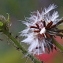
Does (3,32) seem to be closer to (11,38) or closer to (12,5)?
(11,38)

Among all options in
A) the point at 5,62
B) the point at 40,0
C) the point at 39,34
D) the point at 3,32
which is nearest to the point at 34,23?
the point at 39,34

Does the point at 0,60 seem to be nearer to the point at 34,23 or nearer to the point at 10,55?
the point at 10,55

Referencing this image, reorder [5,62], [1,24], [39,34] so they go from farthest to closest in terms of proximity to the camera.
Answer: [5,62] → [39,34] → [1,24]

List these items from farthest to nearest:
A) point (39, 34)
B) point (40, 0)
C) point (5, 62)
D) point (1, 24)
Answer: point (40, 0) < point (5, 62) < point (39, 34) < point (1, 24)

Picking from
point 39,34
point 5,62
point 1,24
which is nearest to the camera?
point 1,24

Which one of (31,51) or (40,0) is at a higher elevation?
(40,0)

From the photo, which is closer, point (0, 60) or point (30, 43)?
point (30, 43)

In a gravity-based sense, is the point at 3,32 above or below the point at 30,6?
below

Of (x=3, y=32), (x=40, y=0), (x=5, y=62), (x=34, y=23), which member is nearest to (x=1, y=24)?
(x=3, y=32)

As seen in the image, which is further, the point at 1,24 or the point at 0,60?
the point at 0,60
